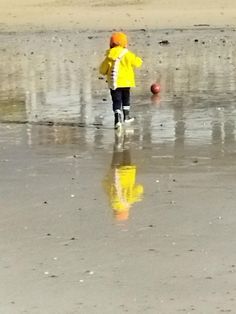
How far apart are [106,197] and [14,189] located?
0.90m

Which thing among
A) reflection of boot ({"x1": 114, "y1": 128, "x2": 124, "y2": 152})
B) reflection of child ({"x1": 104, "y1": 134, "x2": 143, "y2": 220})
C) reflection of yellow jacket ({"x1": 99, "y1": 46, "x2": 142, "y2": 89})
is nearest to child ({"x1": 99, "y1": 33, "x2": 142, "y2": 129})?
reflection of yellow jacket ({"x1": 99, "y1": 46, "x2": 142, "y2": 89})

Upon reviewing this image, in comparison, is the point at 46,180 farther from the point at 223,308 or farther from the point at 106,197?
the point at 223,308

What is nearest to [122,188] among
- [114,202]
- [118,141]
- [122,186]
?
[122,186]

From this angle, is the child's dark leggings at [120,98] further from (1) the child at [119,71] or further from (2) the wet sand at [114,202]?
(2) the wet sand at [114,202]

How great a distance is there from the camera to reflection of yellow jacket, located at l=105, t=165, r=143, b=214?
316 inches

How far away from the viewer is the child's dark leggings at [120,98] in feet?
41.0

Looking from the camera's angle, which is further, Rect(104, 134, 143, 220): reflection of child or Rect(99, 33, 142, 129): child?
Rect(99, 33, 142, 129): child

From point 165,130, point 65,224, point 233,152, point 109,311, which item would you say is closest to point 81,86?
point 165,130

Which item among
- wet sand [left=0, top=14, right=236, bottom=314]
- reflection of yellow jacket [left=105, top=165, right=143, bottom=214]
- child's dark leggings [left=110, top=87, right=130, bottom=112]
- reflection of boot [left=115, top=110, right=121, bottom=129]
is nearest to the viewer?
wet sand [left=0, top=14, right=236, bottom=314]

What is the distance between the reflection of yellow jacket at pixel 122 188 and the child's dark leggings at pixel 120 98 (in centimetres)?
292

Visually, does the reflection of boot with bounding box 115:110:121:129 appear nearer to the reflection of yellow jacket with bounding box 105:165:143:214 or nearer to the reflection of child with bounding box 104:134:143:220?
the reflection of child with bounding box 104:134:143:220

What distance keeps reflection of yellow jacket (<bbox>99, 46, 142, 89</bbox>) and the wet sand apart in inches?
20.8

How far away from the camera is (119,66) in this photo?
12.5m

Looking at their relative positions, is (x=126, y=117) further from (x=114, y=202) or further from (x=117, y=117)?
(x=114, y=202)
